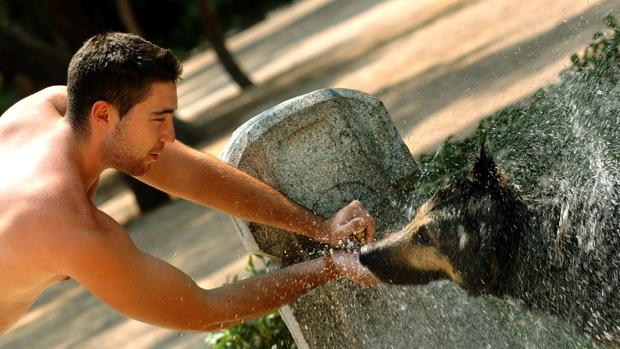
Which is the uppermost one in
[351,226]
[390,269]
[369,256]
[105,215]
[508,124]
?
[105,215]

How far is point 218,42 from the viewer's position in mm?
16781

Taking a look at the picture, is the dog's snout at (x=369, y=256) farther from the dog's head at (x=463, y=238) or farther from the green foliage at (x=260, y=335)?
the green foliage at (x=260, y=335)

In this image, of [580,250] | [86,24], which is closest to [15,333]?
[86,24]

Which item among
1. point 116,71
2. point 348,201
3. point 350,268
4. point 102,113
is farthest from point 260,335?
point 116,71

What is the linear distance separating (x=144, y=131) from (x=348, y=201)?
1272mm

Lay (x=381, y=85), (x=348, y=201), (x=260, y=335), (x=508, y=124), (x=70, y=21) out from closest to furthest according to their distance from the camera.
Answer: (x=348, y=201)
(x=508, y=124)
(x=260, y=335)
(x=381, y=85)
(x=70, y=21)

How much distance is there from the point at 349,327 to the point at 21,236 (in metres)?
1.73

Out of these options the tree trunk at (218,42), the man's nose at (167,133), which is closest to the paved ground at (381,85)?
the tree trunk at (218,42)

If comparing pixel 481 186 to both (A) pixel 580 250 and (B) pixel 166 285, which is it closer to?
(A) pixel 580 250

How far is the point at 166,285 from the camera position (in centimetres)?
428

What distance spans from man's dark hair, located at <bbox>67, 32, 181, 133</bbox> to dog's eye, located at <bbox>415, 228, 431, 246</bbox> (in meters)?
1.30

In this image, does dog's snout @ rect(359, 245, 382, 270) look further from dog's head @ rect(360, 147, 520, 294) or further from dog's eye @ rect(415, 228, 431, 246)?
dog's eye @ rect(415, 228, 431, 246)

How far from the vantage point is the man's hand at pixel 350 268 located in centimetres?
464

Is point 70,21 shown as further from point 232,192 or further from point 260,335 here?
point 232,192
